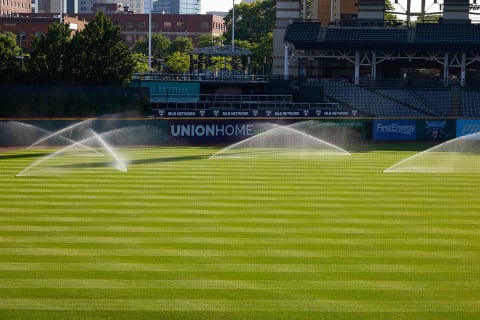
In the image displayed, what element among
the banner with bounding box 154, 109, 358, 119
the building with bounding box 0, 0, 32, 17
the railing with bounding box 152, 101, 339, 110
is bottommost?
the banner with bounding box 154, 109, 358, 119

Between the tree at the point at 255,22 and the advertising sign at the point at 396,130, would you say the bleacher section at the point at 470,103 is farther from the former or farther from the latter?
the tree at the point at 255,22

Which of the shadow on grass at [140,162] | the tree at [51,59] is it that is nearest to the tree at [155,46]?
the tree at [51,59]

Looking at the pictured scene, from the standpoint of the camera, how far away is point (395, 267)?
14.9 m

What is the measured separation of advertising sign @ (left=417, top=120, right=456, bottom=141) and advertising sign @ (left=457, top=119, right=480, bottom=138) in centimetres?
54

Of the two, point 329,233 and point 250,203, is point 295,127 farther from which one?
point 329,233

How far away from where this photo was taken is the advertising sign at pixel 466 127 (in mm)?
47344

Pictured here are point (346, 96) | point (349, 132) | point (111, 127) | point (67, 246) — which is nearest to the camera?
point (67, 246)

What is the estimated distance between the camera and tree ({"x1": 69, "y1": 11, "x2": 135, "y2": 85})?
4994 centimetres

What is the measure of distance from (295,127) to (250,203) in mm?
23212

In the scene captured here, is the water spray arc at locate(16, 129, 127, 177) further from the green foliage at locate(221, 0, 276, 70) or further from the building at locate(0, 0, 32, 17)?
the building at locate(0, 0, 32, 17)

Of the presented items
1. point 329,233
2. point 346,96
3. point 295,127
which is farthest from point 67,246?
point 346,96

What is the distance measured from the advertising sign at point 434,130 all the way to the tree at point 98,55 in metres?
18.5

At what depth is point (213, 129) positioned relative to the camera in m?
44.4

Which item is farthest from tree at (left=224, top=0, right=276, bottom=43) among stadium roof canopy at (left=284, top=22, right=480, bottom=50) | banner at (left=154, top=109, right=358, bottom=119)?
banner at (left=154, top=109, right=358, bottom=119)
